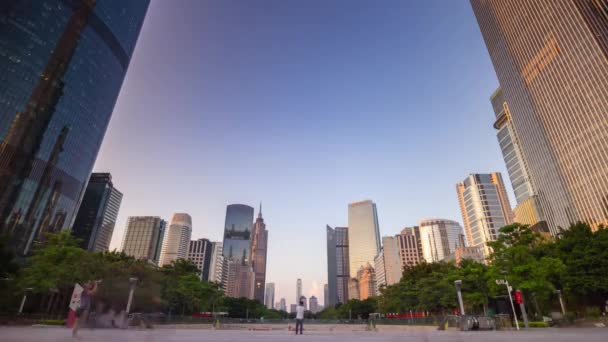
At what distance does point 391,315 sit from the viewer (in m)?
84.1

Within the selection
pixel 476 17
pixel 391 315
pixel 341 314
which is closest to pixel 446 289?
pixel 391 315

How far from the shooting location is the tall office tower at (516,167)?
358 ft

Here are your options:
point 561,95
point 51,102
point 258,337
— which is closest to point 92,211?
point 51,102

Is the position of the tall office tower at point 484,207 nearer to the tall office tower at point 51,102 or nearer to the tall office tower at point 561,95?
the tall office tower at point 561,95

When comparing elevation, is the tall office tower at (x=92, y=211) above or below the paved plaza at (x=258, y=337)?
above

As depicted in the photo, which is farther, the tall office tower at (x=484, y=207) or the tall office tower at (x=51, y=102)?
the tall office tower at (x=484, y=207)

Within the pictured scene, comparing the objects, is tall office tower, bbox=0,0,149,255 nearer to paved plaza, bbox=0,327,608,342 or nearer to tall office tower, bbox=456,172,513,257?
paved plaza, bbox=0,327,608,342

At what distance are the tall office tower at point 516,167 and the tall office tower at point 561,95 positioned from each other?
55.3 ft

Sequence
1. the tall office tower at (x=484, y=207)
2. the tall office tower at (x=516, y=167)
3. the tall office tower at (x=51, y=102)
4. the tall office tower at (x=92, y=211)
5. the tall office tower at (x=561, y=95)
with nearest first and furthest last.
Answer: the tall office tower at (x=51, y=102) < the tall office tower at (x=561, y=95) < the tall office tower at (x=516, y=167) < the tall office tower at (x=92, y=211) < the tall office tower at (x=484, y=207)

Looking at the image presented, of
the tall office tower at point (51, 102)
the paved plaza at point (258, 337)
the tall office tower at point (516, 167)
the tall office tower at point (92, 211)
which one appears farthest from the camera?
the tall office tower at point (92, 211)

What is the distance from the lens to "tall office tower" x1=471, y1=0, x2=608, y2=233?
71.2 metres

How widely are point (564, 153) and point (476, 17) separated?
2365 inches

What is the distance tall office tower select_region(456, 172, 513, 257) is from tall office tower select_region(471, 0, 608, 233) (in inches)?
3081

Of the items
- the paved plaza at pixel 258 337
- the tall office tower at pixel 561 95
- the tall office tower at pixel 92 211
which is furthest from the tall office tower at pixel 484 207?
the tall office tower at pixel 92 211
